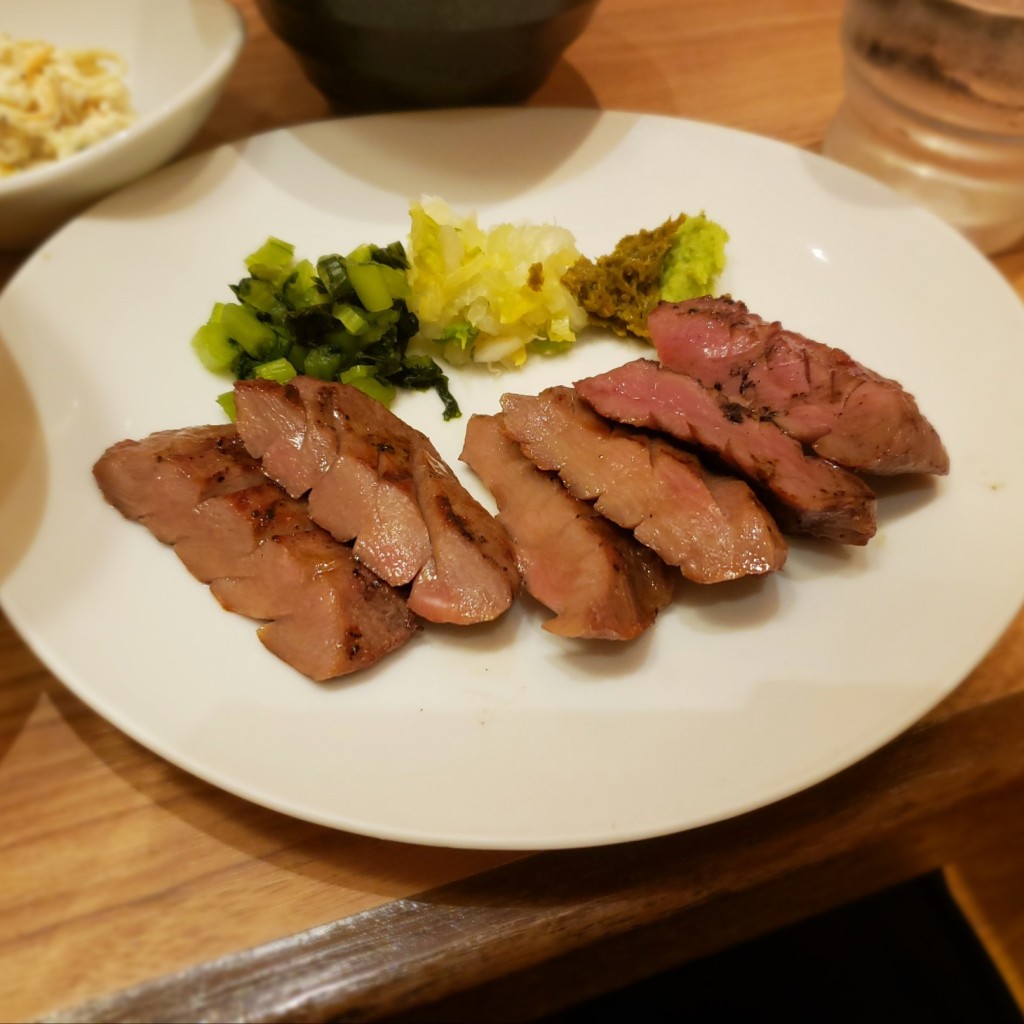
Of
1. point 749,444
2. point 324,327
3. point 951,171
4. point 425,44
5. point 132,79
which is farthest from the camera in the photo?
point 132,79

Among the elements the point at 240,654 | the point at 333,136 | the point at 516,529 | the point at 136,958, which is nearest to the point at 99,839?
the point at 136,958

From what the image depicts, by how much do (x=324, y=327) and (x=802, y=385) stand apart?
1204 millimetres

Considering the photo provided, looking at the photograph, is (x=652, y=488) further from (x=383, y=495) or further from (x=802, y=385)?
(x=383, y=495)

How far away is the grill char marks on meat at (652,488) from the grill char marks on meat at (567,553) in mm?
44

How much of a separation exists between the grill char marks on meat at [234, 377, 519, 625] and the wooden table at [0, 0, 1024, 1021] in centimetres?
51

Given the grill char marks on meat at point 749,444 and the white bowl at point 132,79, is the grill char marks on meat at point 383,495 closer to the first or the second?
the grill char marks on meat at point 749,444

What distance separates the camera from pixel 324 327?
7.60ft

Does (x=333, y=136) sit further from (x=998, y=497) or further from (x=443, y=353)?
(x=998, y=497)

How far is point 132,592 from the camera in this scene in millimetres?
1843

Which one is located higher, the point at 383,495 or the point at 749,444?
the point at 749,444

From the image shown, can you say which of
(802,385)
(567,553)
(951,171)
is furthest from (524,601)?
(951,171)

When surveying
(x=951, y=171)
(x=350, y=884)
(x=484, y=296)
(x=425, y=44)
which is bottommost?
(x=350, y=884)

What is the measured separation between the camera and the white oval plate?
1.64m

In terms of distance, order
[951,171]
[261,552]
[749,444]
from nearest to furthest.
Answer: [261,552] → [749,444] → [951,171]
